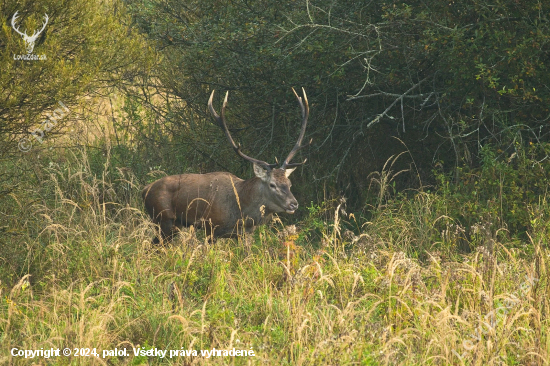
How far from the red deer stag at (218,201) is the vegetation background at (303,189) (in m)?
0.26

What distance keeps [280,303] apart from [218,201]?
116 inches

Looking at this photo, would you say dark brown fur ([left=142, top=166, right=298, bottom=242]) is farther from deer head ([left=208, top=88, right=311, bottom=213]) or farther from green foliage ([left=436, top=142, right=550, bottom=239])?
green foliage ([left=436, top=142, right=550, bottom=239])

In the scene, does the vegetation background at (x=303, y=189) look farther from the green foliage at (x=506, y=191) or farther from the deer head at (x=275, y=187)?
the deer head at (x=275, y=187)

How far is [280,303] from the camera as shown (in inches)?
205

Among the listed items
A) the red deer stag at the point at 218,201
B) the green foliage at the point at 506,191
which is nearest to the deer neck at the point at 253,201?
the red deer stag at the point at 218,201

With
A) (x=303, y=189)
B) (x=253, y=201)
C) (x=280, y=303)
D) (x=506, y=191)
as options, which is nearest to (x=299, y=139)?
(x=253, y=201)

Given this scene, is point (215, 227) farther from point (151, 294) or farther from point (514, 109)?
point (514, 109)

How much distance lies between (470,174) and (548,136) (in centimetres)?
107

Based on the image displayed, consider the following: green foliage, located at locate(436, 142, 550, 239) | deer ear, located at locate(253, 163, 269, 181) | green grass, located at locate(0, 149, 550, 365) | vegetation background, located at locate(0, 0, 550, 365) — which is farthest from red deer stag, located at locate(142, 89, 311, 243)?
green foliage, located at locate(436, 142, 550, 239)

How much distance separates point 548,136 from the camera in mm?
7965

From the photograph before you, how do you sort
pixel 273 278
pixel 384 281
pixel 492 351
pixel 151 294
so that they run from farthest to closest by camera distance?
pixel 273 278, pixel 151 294, pixel 384 281, pixel 492 351

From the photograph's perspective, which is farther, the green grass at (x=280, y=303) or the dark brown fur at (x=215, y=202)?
the dark brown fur at (x=215, y=202)

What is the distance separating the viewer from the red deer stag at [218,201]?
7.93 meters

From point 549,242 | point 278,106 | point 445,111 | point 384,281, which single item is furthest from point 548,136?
point 384,281
